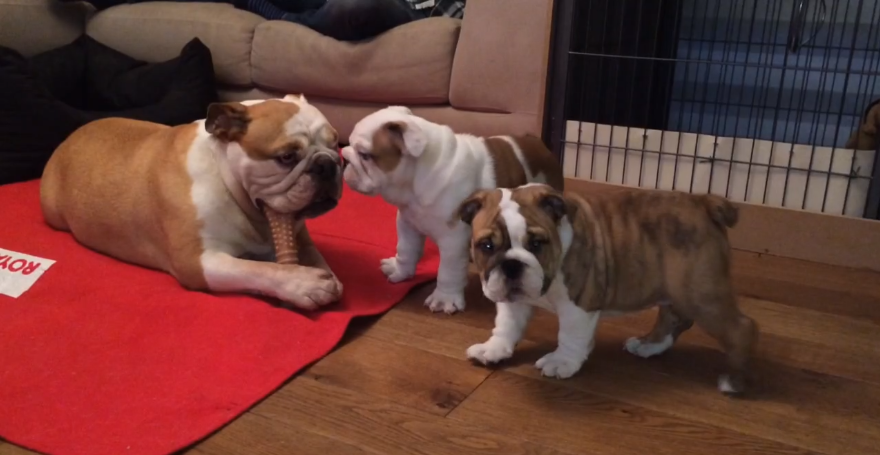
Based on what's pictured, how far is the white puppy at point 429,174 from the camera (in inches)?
72.5

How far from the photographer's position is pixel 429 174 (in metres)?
1.87

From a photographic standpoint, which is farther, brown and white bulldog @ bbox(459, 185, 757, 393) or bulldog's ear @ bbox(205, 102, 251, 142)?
bulldog's ear @ bbox(205, 102, 251, 142)

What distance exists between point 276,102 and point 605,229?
901 millimetres

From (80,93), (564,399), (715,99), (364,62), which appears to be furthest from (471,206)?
(80,93)

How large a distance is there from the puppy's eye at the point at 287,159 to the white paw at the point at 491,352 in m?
0.65

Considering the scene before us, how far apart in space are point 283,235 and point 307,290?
0.64ft

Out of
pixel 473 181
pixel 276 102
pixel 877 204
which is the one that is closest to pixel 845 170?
pixel 877 204

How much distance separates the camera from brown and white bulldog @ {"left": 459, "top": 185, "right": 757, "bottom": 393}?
1.47 m

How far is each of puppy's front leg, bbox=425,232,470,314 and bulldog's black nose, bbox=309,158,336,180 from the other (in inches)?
13.0

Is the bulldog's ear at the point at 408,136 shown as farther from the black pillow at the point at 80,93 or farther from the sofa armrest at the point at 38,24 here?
the sofa armrest at the point at 38,24

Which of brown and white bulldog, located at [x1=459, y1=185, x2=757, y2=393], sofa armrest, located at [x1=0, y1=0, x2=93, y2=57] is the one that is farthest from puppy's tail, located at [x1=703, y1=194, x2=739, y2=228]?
sofa armrest, located at [x1=0, y1=0, x2=93, y2=57]

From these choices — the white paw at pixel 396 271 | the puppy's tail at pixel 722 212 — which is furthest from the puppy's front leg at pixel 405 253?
the puppy's tail at pixel 722 212

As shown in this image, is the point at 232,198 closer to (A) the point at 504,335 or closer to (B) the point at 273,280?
(B) the point at 273,280

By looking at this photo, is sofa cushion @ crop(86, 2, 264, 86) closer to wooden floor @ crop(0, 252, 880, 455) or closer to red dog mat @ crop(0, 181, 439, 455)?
red dog mat @ crop(0, 181, 439, 455)
